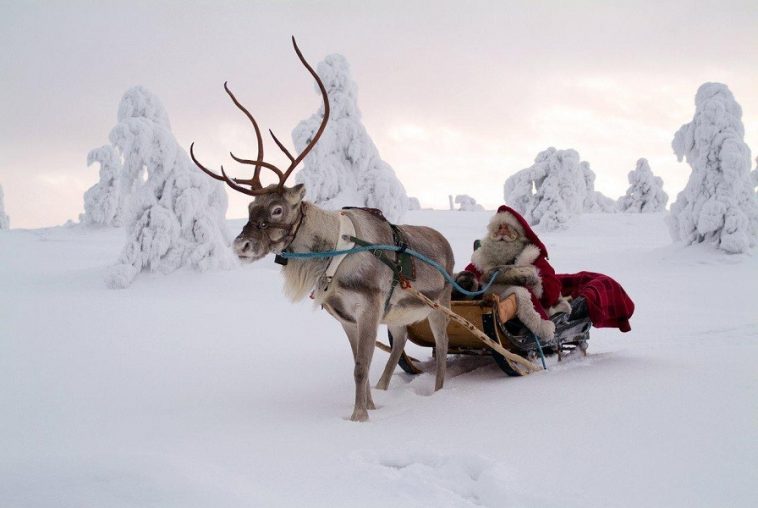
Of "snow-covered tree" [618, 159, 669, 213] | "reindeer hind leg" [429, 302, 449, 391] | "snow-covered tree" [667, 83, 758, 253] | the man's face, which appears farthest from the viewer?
"snow-covered tree" [618, 159, 669, 213]

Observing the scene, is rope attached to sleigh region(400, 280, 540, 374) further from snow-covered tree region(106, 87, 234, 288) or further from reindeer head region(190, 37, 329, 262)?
snow-covered tree region(106, 87, 234, 288)

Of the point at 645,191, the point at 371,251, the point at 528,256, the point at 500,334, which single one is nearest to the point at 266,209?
the point at 371,251

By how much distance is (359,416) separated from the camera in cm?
393

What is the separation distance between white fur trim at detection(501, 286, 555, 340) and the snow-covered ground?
1.31 feet

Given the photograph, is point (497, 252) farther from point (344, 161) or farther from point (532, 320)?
point (344, 161)

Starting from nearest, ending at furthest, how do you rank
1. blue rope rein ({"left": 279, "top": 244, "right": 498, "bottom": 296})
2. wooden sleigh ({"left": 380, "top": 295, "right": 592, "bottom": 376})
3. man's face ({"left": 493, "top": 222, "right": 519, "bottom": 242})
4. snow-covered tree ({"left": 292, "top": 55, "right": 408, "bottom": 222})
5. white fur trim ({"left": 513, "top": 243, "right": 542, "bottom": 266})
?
blue rope rein ({"left": 279, "top": 244, "right": 498, "bottom": 296}), wooden sleigh ({"left": 380, "top": 295, "right": 592, "bottom": 376}), white fur trim ({"left": 513, "top": 243, "right": 542, "bottom": 266}), man's face ({"left": 493, "top": 222, "right": 519, "bottom": 242}), snow-covered tree ({"left": 292, "top": 55, "right": 408, "bottom": 222})

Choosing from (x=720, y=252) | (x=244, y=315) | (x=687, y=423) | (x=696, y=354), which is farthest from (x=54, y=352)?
(x=720, y=252)

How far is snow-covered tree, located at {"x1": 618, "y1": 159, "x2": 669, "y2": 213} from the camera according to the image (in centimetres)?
4303

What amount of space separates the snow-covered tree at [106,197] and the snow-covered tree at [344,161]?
51.5 ft

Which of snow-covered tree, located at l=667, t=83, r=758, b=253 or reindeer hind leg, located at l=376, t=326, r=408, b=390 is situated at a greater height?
snow-covered tree, located at l=667, t=83, r=758, b=253

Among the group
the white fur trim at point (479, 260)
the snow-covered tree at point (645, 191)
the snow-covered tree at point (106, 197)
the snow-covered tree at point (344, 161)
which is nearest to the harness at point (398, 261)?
the white fur trim at point (479, 260)

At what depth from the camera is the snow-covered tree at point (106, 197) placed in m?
31.8

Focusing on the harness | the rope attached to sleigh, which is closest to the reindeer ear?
the harness

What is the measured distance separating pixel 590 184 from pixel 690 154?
31396mm
